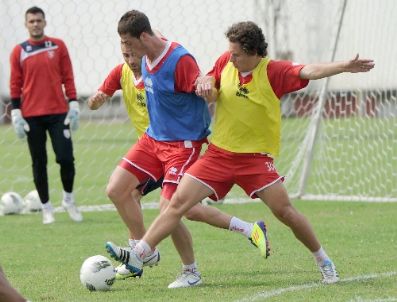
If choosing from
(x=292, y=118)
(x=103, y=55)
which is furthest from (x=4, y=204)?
(x=292, y=118)

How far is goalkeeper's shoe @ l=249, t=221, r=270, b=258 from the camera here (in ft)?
24.3

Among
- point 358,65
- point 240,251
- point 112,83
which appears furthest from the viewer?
point 240,251

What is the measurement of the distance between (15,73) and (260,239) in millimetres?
4793

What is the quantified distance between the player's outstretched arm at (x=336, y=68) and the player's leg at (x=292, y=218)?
2.74 feet

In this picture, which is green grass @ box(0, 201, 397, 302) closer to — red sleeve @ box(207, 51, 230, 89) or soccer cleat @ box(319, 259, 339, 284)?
soccer cleat @ box(319, 259, 339, 284)

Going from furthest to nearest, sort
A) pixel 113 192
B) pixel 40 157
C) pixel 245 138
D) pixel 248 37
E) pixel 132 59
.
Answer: pixel 40 157 → pixel 132 59 → pixel 113 192 → pixel 245 138 → pixel 248 37

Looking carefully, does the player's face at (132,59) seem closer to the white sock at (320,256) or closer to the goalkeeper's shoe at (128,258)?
the goalkeeper's shoe at (128,258)

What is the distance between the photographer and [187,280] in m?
7.40

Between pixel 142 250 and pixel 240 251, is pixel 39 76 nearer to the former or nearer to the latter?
pixel 240 251

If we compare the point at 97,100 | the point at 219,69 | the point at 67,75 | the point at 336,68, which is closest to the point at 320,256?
the point at 336,68

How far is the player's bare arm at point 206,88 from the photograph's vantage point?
6.92m

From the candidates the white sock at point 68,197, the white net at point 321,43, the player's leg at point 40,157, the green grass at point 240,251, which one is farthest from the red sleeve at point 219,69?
the white net at point 321,43

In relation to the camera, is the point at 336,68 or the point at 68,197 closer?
the point at 336,68

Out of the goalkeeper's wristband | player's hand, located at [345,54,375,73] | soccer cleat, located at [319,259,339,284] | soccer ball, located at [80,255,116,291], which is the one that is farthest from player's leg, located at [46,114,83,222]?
player's hand, located at [345,54,375,73]
